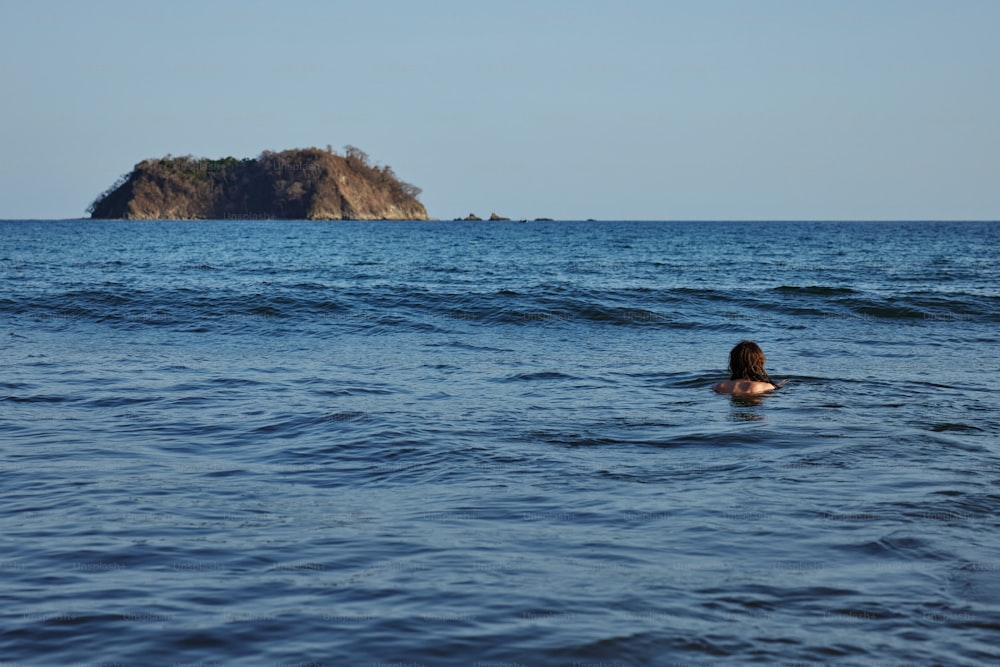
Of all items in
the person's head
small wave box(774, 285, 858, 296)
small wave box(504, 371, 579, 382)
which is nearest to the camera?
the person's head

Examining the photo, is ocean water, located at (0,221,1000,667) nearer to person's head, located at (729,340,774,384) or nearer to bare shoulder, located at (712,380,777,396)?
bare shoulder, located at (712,380,777,396)

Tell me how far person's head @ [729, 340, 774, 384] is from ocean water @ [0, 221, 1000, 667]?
0.49m

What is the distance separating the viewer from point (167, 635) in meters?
4.48

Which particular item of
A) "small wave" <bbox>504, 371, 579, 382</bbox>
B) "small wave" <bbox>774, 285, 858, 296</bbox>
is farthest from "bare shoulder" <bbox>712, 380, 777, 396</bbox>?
"small wave" <bbox>774, 285, 858, 296</bbox>

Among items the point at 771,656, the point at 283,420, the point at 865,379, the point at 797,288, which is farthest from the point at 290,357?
the point at 797,288

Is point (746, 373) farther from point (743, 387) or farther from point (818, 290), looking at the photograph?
point (818, 290)

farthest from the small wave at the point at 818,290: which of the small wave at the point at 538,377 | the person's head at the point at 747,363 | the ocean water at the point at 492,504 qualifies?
the person's head at the point at 747,363

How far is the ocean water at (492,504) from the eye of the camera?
14.8ft

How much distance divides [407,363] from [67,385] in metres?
4.87

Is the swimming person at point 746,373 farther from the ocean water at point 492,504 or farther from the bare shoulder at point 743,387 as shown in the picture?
the ocean water at point 492,504

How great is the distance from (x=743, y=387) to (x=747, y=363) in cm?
32

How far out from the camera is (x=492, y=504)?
267 inches

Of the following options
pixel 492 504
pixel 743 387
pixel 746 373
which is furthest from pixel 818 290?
pixel 492 504

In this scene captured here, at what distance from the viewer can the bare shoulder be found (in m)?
11.5
